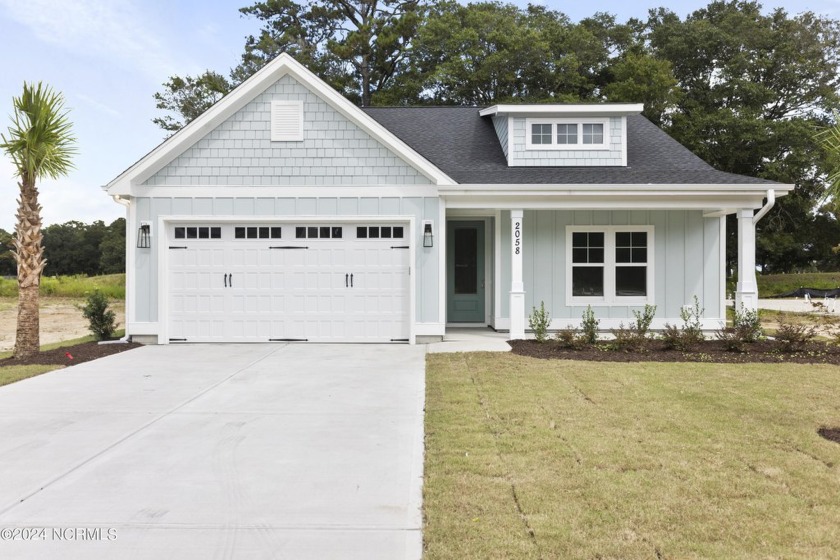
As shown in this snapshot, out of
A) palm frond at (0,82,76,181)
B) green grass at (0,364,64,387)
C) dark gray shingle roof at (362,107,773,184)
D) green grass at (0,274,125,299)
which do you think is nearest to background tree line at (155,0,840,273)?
green grass at (0,274,125,299)

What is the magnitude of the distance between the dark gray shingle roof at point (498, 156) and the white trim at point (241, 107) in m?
0.38

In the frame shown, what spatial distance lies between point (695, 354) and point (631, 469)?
6.45 m

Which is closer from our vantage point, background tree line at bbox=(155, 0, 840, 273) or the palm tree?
the palm tree

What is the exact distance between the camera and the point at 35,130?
1023 centimetres

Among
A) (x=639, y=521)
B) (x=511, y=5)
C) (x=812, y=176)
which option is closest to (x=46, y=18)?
(x=639, y=521)

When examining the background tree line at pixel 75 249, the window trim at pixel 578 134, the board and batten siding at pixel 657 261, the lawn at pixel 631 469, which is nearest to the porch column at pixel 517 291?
the board and batten siding at pixel 657 261

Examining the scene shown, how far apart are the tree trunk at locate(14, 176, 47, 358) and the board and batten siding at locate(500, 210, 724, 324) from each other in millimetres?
8600

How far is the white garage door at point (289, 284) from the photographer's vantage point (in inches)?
467

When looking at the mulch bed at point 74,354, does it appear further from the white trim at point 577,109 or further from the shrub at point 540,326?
the white trim at point 577,109

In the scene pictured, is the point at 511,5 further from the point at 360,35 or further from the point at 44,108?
the point at 44,108

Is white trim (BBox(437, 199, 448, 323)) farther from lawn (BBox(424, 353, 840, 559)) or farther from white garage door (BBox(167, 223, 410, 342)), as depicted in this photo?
lawn (BBox(424, 353, 840, 559))

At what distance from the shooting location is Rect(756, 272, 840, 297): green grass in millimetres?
32781

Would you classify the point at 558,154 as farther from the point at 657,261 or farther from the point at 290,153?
the point at 290,153

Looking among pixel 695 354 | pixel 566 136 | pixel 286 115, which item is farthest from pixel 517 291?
pixel 286 115
